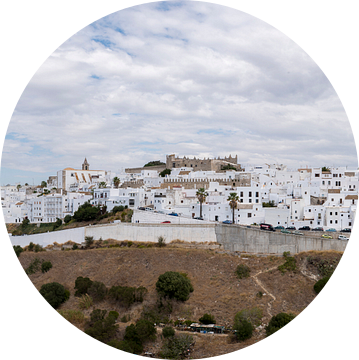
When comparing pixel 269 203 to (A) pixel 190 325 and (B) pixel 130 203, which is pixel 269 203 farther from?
(A) pixel 190 325

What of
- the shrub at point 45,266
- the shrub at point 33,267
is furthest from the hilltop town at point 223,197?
the shrub at point 33,267

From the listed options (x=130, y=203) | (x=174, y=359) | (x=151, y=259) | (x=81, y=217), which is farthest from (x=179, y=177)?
(x=174, y=359)

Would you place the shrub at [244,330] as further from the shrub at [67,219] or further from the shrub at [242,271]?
the shrub at [67,219]

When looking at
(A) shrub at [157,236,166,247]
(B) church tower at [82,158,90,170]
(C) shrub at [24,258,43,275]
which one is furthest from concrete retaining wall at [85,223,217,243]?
(B) church tower at [82,158,90,170]

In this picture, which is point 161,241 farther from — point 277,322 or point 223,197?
point 277,322

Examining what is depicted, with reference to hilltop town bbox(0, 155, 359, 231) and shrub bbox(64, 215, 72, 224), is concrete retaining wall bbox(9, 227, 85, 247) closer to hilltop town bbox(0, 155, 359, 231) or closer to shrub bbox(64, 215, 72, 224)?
hilltop town bbox(0, 155, 359, 231)

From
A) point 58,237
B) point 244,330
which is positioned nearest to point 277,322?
point 244,330
